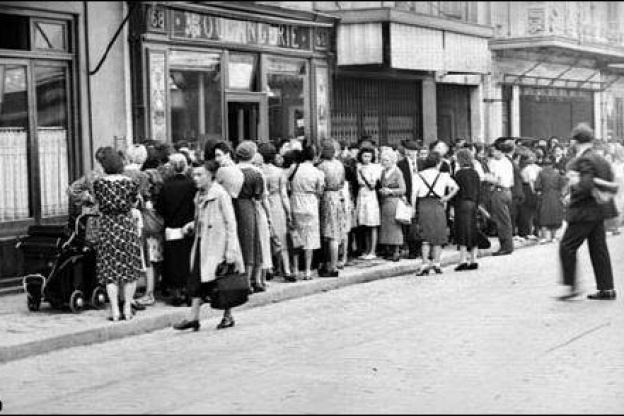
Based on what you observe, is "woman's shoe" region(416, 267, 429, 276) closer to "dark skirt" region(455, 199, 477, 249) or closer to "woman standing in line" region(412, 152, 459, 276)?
"woman standing in line" region(412, 152, 459, 276)

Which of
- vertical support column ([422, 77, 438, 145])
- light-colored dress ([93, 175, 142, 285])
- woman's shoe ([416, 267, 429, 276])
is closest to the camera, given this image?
light-colored dress ([93, 175, 142, 285])

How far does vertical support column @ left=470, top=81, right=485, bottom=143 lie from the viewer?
2930 centimetres

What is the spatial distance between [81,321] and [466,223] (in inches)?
254

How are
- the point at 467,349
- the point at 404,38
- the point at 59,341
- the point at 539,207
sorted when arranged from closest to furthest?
the point at 467,349 → the point at 59,341 → the point at 539,207 → the point at 404,38

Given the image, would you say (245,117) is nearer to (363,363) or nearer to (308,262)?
(308,262)

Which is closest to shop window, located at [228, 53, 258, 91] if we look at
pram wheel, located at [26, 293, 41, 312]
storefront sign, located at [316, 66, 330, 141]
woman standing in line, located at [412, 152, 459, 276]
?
storefront sign, located at [316, 66, 330, 141]

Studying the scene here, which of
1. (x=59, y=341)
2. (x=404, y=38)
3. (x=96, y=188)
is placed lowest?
(x=59, y=341)

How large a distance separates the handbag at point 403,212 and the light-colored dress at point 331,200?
1.46m

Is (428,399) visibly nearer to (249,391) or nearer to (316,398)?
(316,398)

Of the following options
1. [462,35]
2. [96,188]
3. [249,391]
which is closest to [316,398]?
[249,391]

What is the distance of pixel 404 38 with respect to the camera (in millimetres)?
23125

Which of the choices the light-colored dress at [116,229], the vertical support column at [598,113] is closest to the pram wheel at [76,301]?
the light-colored dress at [116,229]

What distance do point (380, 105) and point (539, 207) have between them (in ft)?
16.2

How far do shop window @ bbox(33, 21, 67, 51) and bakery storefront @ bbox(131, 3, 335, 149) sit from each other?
1.54 m
